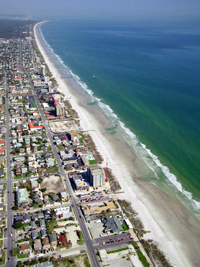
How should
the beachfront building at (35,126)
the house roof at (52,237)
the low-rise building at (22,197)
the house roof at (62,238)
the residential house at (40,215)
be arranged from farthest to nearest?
the beachfront building at (35,126)
the low-rise building at (22,197)
the residential house at (40,215)
the house roof at (62,238)
the house roof at (52,237)

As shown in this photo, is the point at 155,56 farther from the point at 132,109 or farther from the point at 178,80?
the point at 132,109

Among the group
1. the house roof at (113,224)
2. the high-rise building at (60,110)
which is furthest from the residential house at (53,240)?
the high-rise building at (60,110)

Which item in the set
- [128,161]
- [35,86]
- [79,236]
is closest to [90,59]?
[35,86]

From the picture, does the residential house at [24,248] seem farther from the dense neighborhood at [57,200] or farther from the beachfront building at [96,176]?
the beachfront building at [96,176]

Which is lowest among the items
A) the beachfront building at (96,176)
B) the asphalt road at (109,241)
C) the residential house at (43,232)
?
the asphalt road at (109,241)

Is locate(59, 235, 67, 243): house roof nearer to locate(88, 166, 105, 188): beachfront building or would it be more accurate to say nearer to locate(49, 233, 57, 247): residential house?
locate(49, 233, 57, 247): residential house

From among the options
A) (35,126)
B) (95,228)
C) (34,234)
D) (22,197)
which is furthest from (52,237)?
(35,126)

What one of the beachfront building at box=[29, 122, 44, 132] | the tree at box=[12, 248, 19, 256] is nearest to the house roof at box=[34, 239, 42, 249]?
the tree at box=[12, 248, 19, 256]
